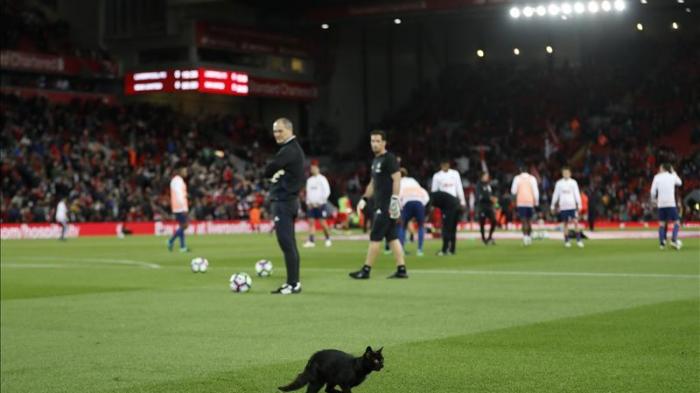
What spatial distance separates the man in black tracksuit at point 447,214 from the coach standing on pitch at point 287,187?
12.4m

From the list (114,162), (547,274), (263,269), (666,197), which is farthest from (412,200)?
(114,162)

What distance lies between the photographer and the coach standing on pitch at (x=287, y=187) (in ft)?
54.9

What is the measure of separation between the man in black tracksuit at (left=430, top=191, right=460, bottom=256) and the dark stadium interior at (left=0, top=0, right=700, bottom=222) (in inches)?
730

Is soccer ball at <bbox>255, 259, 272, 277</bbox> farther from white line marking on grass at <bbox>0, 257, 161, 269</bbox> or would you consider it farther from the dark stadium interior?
the dark stadium interior

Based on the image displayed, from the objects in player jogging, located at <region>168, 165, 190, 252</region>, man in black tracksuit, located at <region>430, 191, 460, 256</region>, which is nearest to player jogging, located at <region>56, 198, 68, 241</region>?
player jogging, located at <region>168, 165, 190, 252</region>

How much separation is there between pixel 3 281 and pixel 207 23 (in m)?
43.7

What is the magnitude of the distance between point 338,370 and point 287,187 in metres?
9.31

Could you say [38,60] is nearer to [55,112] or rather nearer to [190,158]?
[55,112]

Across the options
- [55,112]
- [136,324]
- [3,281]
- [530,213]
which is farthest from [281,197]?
[55,112]

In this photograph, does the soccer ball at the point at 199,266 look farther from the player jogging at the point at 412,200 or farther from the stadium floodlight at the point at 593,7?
the stadium floodlight at the point at 593,7

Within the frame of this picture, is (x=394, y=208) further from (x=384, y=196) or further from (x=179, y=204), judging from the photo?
(x=179, y=204)

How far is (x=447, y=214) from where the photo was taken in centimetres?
A: 3005

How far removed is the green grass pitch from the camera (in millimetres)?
9422

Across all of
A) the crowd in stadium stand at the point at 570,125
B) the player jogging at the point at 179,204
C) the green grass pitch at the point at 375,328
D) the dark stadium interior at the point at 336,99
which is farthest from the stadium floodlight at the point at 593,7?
the green grass pitch at the point at 375,328
